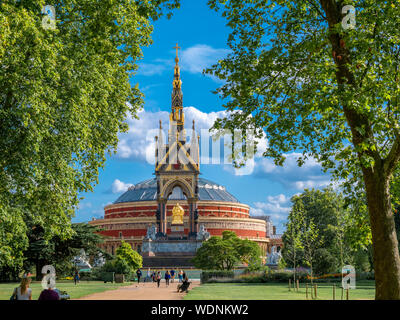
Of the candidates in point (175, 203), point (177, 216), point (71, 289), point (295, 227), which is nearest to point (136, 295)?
point (71, 289)

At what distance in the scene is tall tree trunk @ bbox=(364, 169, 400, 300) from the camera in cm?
1222

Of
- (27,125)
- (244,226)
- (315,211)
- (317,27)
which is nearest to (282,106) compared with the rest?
(317,27)

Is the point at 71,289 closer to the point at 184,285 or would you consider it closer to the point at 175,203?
the point at 184,285

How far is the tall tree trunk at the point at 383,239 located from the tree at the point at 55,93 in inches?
322

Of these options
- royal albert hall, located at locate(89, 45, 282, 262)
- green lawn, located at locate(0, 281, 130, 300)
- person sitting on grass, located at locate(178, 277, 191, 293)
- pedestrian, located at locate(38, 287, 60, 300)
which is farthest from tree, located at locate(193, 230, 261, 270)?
pedestrian, located at locate(38, 287, 60, 300)

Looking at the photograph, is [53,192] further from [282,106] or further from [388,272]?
[388,272]

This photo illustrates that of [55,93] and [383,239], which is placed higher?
[55,93]

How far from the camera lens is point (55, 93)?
16625 millimetres

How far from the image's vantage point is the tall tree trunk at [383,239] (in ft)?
40.1

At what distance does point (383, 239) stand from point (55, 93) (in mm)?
11295

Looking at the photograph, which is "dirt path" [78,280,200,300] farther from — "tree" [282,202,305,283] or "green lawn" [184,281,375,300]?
"tree" [282,202,305,283]

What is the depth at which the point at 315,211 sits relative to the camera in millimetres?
55781
